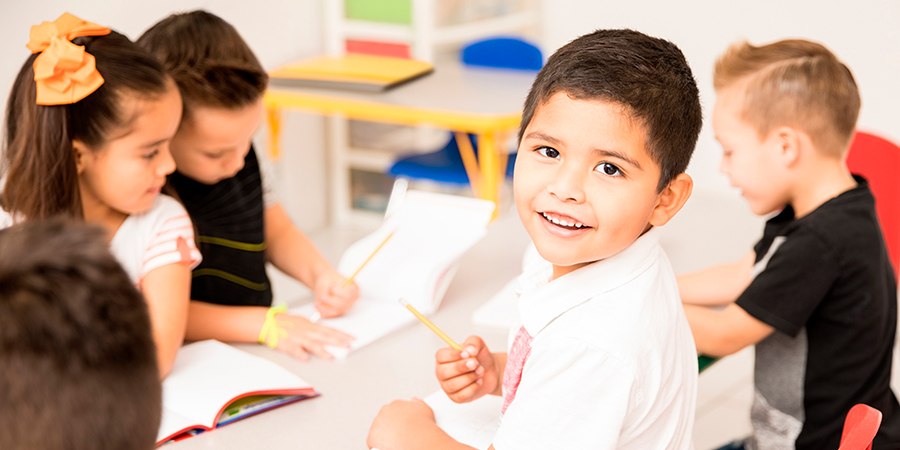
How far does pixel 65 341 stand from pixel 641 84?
0.54 m

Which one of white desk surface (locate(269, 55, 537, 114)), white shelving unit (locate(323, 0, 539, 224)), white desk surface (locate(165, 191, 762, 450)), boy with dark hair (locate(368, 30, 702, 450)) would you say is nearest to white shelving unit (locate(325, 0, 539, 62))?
white shelving unit (locate(323, 0, 539, 224))

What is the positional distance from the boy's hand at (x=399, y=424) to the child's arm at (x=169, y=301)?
0.32 meters

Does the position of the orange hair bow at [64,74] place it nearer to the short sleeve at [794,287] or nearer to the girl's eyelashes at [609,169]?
the girl's eyelashes at [609,169]

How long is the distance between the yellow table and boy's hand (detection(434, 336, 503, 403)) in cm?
167

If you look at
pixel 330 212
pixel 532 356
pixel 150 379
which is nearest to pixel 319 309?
pixel 532 356

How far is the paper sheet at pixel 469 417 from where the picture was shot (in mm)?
981

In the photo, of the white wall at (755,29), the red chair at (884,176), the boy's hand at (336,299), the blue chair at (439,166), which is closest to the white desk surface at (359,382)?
the boy's hand at (336,299)

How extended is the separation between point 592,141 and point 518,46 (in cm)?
252

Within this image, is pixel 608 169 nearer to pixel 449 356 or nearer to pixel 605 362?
pixel 605 362

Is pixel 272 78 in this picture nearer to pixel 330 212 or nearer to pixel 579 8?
pixel 330 212

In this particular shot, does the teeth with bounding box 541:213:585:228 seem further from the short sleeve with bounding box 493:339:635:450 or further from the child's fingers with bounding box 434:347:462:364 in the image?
the child's fingers with bounding box 434:347:462:364

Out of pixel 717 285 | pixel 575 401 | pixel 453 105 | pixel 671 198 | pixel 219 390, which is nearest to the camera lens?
pixel 575 401

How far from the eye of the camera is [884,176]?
65.6 inches

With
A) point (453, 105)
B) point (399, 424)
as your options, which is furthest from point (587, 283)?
point (453, 105)
